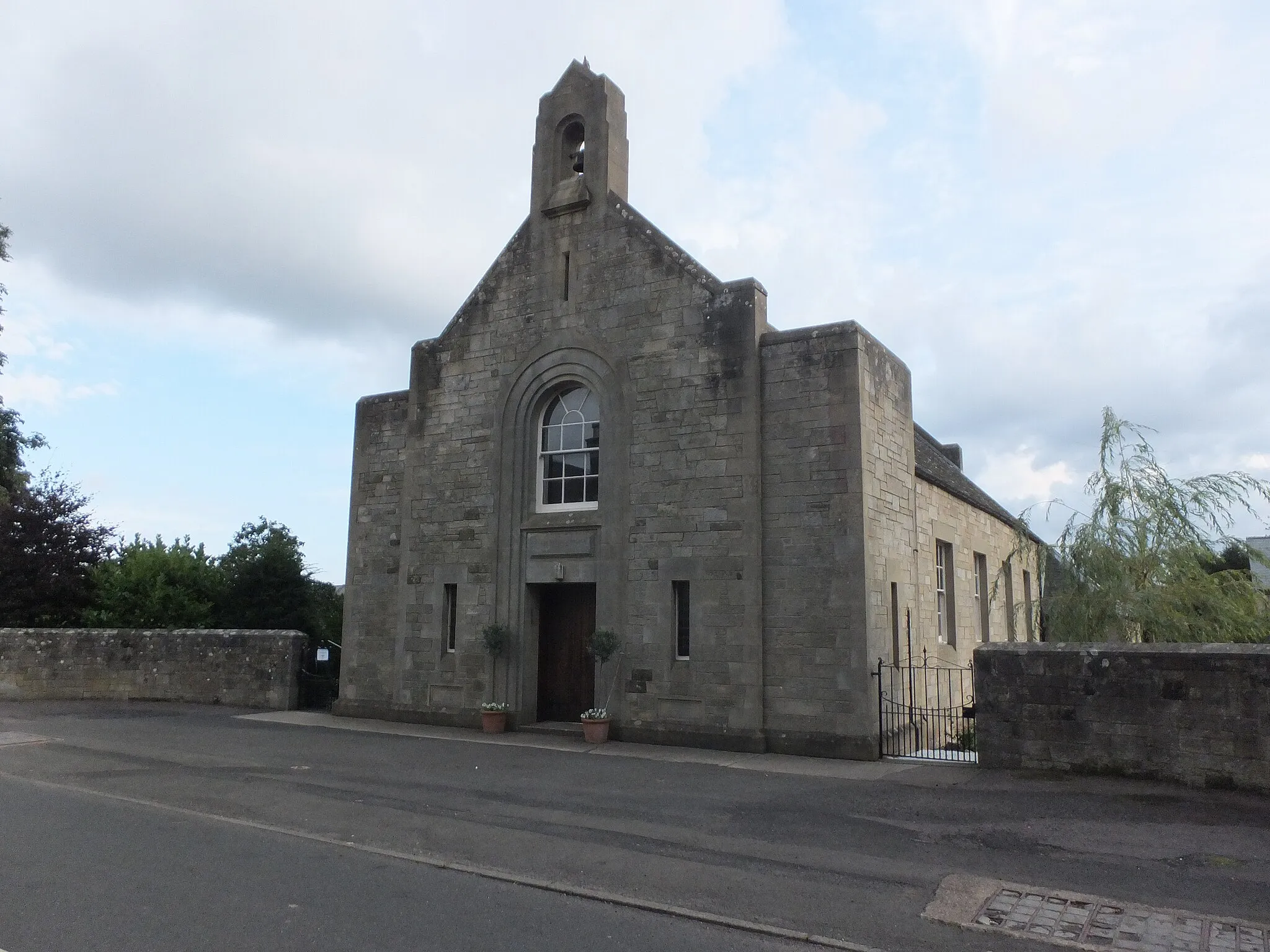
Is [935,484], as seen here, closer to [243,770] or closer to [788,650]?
[788,650]

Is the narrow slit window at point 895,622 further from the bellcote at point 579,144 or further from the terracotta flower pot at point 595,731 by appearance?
the bellcote at point 579,144

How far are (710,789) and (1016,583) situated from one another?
16.8 m

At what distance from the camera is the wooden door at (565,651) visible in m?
15.7

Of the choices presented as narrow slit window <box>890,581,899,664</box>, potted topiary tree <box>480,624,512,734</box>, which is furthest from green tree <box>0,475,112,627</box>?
narrow slit window <box>890,581,899,664</box>

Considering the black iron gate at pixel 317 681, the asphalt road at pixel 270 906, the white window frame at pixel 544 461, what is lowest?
the asphalt road at pixel 270 906

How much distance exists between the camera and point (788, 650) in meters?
13.3

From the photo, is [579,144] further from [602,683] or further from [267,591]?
[267,591]

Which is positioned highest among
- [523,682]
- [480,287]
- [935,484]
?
[480,287]

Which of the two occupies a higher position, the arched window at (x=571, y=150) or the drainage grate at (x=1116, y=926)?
the arched window at (x=571, y=150)

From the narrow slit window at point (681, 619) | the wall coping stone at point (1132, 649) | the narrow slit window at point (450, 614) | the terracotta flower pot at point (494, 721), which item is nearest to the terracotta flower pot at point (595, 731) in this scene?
the narrow slit window at point (681, 619)

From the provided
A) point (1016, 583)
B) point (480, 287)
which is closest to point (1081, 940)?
point (480, 287)

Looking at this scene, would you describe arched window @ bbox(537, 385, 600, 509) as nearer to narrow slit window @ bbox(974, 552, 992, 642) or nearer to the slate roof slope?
the slate roof slope

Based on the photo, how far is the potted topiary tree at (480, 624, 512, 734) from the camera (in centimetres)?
1526

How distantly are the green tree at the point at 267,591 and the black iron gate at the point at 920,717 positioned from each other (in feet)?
46.7
